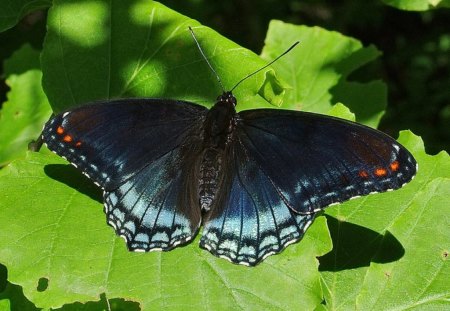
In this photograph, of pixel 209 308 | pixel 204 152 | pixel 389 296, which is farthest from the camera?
pixel 204 152

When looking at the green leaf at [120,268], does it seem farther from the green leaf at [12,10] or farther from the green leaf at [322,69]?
the green leaf at [322,69]

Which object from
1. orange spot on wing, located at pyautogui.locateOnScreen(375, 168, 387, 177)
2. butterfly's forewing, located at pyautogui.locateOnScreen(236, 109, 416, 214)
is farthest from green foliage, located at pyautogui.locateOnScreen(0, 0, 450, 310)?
orange spot on wing, located at pyautogui.locateOnScreen(375, 168, 387, 177)

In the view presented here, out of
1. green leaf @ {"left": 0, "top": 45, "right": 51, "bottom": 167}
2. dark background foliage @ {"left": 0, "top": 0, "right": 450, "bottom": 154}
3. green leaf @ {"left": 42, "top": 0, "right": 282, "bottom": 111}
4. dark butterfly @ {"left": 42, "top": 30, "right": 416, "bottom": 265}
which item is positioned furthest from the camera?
dark background foliage @ {"left": 0, "top": 0, "right": 450, "bottom": 154}

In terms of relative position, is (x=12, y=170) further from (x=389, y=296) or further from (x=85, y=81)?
(x=389, y=296)

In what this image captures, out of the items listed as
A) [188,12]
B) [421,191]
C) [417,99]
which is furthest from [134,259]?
[417,99]

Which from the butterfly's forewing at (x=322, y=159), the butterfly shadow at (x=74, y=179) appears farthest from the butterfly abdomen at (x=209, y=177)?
the butterfly shadow at (x=74, y=179)

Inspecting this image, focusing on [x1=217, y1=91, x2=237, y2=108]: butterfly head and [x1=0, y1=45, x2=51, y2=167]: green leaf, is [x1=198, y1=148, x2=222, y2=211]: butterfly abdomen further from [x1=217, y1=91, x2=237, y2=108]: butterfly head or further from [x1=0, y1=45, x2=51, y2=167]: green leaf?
[x1=0, y1=45, x2=51, y2=167]: green leaf

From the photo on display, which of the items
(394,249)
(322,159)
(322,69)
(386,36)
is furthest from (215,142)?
(386,36)
